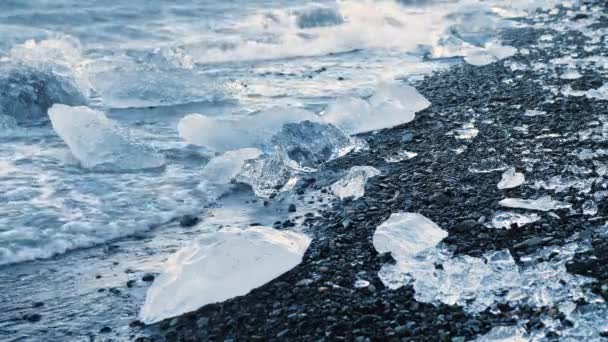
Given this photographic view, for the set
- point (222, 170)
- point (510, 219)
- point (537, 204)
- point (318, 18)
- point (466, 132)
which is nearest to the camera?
point (510, 219)

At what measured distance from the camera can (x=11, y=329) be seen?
10.0 feet

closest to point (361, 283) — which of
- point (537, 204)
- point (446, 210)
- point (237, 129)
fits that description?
point (446, 210)

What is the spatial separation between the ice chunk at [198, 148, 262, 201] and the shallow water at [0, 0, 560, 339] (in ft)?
0.32

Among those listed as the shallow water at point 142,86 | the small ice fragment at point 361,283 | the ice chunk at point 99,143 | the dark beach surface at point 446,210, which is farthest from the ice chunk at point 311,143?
the small ice fragment at point 361,283

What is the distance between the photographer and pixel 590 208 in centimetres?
365

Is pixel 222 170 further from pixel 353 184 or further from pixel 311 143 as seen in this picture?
pixel 353 184

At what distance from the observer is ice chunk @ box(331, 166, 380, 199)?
4215mm

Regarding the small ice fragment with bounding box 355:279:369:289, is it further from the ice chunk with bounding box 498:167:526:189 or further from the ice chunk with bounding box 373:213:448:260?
the ice chunk with bounding box 498:167:526:189

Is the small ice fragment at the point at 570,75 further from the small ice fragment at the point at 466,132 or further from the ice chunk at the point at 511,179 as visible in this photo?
the ice chunk at the point at 511,179

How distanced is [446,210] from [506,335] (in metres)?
1.22

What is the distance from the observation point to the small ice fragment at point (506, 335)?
266 centimetres

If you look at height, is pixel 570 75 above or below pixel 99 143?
below

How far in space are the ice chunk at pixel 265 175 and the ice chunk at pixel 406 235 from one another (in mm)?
1003

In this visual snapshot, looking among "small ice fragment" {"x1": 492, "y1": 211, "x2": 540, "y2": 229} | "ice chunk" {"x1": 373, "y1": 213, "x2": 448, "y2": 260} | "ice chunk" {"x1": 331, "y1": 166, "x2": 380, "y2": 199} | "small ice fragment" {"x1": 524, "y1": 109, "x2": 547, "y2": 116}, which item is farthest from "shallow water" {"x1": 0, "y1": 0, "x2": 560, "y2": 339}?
"small ice fragment" {"x1": 524, "y1": 109, "x2": 547, "y2": 116}
